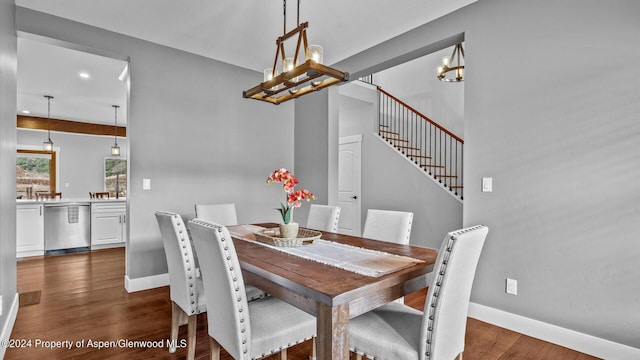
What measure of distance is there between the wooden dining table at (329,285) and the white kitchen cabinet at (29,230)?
523 centimetres

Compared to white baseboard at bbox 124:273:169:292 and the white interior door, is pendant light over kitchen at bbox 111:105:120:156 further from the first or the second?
the white interior door

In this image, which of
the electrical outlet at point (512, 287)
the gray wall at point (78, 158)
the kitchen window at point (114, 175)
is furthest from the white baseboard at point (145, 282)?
the gray wall at point (78, 158)

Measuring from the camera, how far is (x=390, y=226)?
2436mm

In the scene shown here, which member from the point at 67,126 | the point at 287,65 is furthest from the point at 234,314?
the point at 67,126

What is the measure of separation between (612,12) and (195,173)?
13.3 ft

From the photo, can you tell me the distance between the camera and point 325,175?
447 centimetres

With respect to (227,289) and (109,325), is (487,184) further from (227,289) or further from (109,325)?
(109,325)

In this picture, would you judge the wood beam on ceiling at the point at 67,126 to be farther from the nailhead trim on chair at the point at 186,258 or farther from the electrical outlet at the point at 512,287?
the electrical outlet at the point at 512,287

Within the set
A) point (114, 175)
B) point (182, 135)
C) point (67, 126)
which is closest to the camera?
point (182, 135)

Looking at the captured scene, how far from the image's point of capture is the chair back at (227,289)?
52.7 inches

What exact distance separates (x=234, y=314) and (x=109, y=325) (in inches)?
75.2

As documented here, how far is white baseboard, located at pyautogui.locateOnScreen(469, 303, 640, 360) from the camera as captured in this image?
2.03 meters

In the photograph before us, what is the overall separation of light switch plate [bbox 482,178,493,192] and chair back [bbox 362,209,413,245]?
771mm

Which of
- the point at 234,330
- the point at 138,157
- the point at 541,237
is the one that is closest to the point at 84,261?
the point at 138,157
